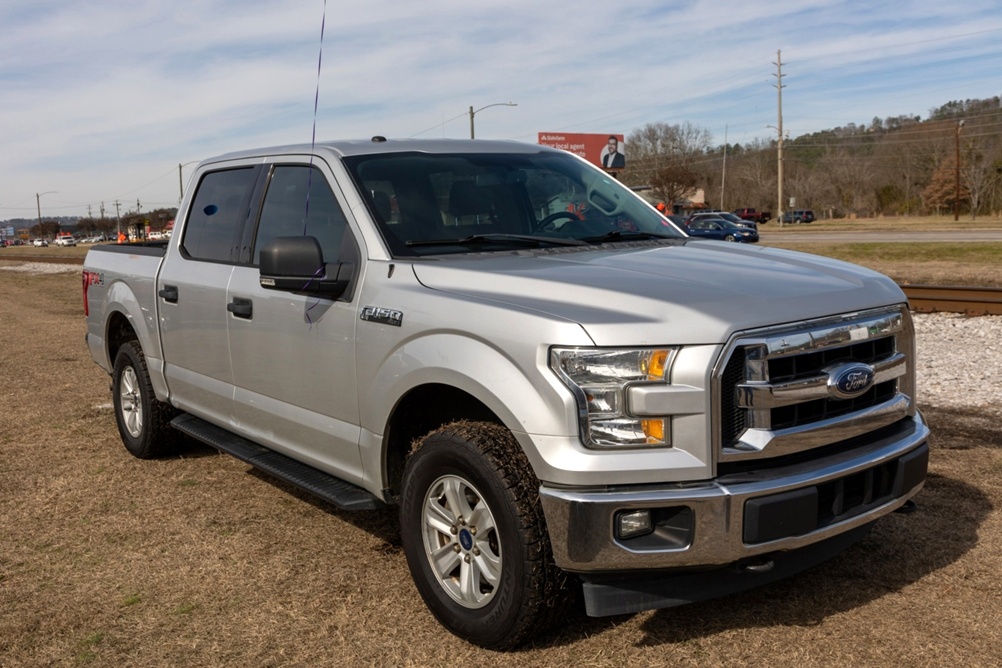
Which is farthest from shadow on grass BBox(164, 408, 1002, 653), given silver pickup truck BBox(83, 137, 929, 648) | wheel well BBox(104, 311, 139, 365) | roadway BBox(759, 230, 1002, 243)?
roadway BBox(759, 230, 1002, 243)

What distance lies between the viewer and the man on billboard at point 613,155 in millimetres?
73188

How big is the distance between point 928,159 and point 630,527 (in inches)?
3984

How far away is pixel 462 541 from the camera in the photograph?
3574mm

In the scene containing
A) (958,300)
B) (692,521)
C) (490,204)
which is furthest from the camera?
(958,300)

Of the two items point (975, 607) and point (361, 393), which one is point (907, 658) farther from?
point (361, 393)

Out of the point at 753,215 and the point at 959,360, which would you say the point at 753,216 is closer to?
the point at 753,215

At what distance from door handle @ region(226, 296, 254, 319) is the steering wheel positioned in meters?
1.45

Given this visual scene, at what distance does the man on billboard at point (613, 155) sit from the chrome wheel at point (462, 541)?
7015 centimetres

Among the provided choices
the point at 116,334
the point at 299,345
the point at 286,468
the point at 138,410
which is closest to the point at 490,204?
the point at 299,345

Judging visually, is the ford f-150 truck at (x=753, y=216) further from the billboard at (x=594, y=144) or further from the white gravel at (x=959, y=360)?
the white gravel at (x=959, y=360)

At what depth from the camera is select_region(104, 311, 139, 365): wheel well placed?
261 inches

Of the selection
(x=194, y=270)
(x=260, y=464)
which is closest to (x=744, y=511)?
(x=260, y=464)

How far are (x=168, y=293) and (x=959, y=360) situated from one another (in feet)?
24.0

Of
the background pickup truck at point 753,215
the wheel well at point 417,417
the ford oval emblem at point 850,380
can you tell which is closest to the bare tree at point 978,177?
the background pickup truck at point 753,215
